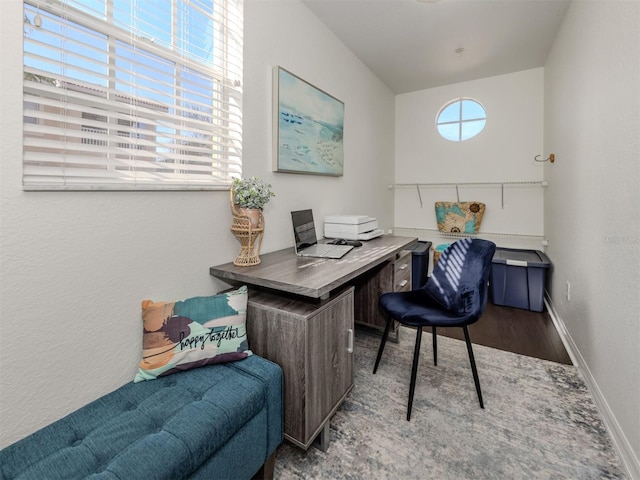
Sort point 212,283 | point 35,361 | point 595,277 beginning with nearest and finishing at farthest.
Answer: point 35,361 → point 212,283 → point 595,277

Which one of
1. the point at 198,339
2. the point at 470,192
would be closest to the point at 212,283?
the point at 198,339

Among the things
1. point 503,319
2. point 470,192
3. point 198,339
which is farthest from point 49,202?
point 470,192

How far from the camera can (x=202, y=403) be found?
1.04 meters

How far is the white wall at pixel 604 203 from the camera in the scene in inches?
52.2

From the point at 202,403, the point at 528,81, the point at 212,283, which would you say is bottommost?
the point at 202,403

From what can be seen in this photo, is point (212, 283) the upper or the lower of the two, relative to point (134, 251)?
lower

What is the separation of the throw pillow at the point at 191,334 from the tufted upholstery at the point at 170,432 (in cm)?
4

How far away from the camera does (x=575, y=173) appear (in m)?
2.24

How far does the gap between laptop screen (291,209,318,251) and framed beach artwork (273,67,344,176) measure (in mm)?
302

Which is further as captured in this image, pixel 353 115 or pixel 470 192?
pixel 470 192

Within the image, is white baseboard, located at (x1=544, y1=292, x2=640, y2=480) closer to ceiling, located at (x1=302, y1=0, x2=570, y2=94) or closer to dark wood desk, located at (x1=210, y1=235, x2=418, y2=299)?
dark wood desk, located at (x1=210, y1=235, x2=418, y2=299)

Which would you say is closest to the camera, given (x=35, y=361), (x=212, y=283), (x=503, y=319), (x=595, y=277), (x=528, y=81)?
(x=35, y=361)

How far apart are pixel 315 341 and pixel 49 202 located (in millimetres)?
1071

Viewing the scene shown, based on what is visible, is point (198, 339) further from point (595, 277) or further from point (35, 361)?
point (595, 277)
